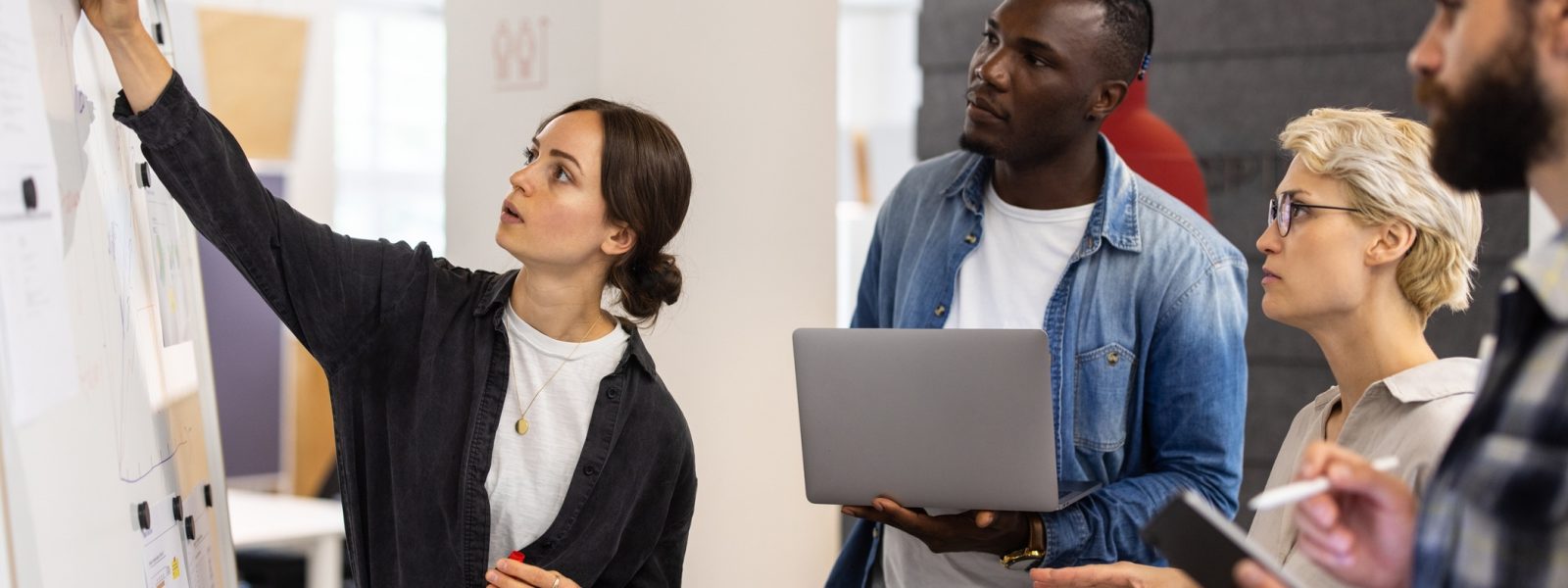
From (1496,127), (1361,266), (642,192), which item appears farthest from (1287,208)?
(642,192)

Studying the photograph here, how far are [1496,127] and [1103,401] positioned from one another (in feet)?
3.41

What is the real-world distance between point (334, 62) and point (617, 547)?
4.67 metres

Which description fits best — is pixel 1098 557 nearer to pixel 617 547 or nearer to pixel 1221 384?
pixel 1221 384

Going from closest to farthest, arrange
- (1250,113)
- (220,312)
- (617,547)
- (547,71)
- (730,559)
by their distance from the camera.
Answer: (617,547), (547,71), (730,559), (1250,113), (220,312)

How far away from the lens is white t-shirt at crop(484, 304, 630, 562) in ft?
5.83

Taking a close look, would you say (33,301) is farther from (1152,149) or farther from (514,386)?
(1152,149)

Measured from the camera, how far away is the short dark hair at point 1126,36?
214 centimetres

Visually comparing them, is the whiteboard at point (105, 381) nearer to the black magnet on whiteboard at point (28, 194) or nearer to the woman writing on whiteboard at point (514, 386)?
the black magnet on whiteboard at point (28, 194)

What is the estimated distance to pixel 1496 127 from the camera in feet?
3.28

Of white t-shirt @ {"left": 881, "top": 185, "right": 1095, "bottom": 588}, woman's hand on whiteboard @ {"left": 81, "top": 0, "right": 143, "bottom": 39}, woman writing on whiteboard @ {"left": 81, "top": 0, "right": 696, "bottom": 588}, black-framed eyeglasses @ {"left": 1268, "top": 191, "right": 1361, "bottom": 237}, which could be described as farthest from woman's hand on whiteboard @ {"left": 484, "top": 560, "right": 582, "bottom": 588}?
black-framed eyeglasses @ {"left": 1268, "top": 191, "right": 1361, "bottom": 237}

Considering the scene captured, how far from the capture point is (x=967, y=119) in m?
2.11

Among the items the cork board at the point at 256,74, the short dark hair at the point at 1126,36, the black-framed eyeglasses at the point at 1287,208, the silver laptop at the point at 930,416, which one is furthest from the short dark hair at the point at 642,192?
the cork board at the point at 256,74

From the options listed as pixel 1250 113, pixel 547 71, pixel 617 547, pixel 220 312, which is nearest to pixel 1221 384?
pixel 617 547

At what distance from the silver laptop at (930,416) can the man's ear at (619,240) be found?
0.30 metres
